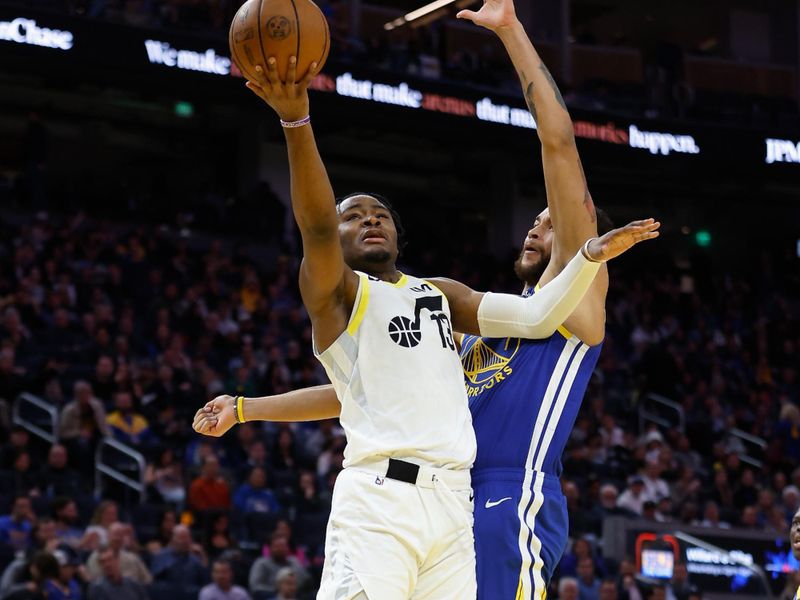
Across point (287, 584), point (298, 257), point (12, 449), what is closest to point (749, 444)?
point (298, 257)

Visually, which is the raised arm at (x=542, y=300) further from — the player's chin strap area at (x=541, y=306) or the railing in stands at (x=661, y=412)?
the railing in stands at (x=661, y=412)

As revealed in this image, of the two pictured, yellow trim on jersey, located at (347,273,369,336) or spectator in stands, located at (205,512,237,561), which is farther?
spectator in stands, located at (205,512,237,561)

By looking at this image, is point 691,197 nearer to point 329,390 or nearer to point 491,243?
point 491,243

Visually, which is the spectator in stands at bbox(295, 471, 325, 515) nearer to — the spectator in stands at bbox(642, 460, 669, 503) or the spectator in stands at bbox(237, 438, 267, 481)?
the spectator in stands at bbox(237, 438, 267, 481)

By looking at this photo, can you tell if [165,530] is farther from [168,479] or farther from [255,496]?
[255,496]

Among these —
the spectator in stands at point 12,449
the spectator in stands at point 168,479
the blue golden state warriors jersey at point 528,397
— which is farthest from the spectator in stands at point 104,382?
the blue golden state warriors jersey at point 528,397

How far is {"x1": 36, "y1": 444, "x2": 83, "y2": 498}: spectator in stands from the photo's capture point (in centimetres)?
1187

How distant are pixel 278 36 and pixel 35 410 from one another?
991cm

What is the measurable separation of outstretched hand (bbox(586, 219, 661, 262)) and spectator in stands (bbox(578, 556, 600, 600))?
8.30 m

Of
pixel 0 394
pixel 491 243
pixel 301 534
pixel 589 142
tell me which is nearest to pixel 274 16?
pixel 301 534

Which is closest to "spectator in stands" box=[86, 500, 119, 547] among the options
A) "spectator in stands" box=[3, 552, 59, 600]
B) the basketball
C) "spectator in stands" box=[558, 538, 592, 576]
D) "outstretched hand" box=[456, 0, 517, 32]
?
"spectator in stands" box=[3, 552, 59, 600]

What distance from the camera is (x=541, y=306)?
4.61 metres

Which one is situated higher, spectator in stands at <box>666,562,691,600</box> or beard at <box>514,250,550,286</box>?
beard at <box>514,250,550,286</box>

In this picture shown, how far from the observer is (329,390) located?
5.01 meters
